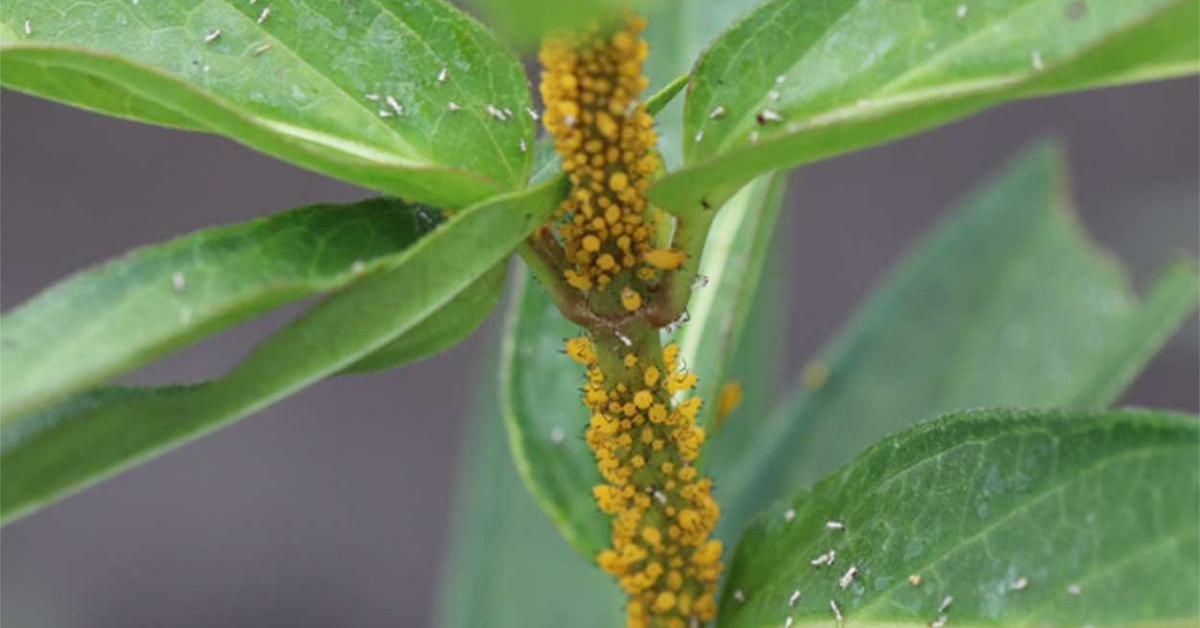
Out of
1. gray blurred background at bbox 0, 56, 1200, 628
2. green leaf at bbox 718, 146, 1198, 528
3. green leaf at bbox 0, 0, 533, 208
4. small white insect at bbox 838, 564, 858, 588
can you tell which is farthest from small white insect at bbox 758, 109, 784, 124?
gray blurred background at bbox 0, 56, 1200, 628

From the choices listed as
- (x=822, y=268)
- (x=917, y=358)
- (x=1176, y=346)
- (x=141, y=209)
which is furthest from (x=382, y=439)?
(x=917, y=358)

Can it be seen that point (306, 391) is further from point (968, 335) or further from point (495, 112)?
point (495, 112)

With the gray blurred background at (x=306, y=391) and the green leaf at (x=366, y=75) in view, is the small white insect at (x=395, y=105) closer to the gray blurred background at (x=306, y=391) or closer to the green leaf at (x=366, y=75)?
the green leaf at (x=366, y=75)

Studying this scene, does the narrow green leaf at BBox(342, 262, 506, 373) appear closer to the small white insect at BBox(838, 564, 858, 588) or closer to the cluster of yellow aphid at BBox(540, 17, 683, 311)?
the cluster of yellow aphid at BBox(540, 17, 683, 311)

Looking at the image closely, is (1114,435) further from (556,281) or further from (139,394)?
(139,394)

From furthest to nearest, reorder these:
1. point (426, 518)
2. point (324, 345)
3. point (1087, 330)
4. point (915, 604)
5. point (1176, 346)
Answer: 1. point (426, 518)
2. point (1176, 346)
3. point (1087, 330)
4. point (915, 604)
5. point (324, 345)
